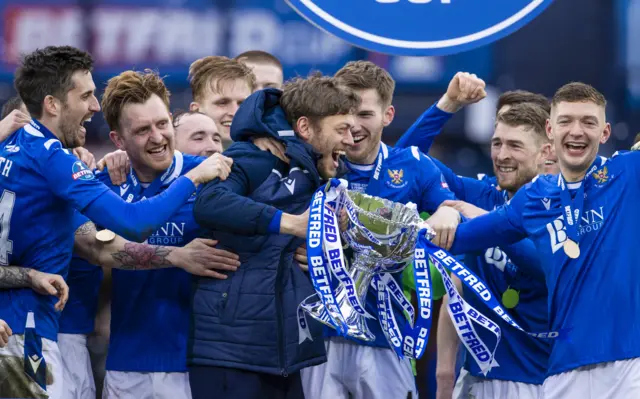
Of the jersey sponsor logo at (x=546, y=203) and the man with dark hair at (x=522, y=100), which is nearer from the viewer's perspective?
the jersey sponsor logo at (x=546, y=203)

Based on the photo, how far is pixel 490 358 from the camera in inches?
202

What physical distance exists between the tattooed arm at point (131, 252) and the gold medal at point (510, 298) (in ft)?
5.67

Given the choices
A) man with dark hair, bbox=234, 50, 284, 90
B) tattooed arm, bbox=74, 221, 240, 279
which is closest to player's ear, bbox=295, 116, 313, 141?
tattooed arm, bbox=74, 221, 240, 279

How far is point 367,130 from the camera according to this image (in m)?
5.76

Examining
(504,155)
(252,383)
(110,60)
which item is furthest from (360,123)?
(110,60)

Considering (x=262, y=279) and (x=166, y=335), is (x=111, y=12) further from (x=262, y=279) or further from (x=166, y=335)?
(x=262, y=279)

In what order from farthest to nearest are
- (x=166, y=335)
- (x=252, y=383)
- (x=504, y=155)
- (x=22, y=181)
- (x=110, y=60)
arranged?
(x=110, y=60), (x=504, y=155), (x=166, y=335), (x=22, y=181), (x=252, y=383)

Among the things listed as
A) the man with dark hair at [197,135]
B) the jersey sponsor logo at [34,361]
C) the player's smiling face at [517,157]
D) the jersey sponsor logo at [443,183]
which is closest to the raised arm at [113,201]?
the jersey sponsor logo at [34,361]

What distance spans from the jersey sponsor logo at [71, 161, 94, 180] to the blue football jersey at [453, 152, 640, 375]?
2.00m

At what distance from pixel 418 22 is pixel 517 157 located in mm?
1987

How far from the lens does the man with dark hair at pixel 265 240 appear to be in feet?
14.9

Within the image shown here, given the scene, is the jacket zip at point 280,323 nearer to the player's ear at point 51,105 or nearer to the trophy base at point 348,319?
the trophy base at point 348,319

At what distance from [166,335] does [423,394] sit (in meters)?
2.23

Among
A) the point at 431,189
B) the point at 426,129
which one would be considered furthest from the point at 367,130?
the point at 426,129
